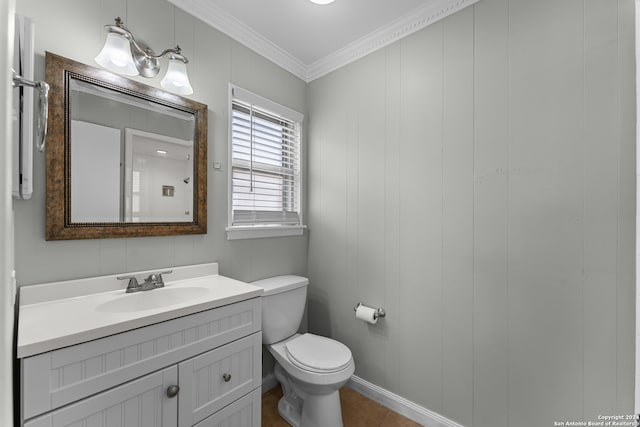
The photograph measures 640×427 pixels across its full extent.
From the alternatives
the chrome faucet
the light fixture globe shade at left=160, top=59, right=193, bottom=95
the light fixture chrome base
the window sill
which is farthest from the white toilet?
the light fixture chrome base

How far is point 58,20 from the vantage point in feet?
4.08

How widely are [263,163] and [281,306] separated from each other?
1.02 meters

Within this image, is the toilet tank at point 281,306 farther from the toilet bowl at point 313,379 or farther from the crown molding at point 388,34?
the crown molding at point 388,34

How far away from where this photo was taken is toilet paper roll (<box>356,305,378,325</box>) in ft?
6.15

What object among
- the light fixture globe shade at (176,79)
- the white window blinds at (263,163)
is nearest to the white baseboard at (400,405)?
the white window blinds at (263,163)

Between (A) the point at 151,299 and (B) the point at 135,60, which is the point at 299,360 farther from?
(B) the point at 135,60

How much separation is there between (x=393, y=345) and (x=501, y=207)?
1.09 meters

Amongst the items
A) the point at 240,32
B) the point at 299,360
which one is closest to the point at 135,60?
the point at 240,32

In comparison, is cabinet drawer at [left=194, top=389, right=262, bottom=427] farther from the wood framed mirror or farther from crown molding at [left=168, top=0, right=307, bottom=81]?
crown molding at [left=168, top=0, right=307, bottom=81]

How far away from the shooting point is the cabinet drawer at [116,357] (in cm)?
84

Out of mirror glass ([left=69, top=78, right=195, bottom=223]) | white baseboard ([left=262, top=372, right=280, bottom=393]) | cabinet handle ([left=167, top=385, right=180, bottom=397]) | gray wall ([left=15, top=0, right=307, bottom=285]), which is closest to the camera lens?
cabinet handle ([left=167, top=385, right=180, bottom=397])

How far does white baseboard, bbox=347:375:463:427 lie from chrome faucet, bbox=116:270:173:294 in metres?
1.49

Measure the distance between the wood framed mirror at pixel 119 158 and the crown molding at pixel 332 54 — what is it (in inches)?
22.6

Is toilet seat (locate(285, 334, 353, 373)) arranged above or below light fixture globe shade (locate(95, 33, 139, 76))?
below
